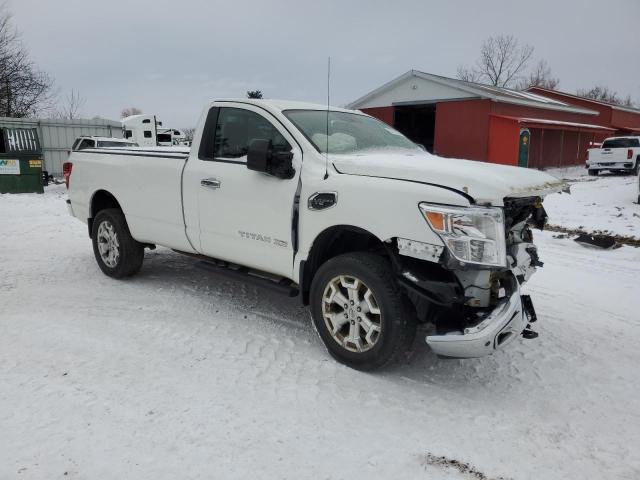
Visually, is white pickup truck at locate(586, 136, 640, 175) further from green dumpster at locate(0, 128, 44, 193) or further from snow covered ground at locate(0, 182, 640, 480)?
green dumpster at locate(0, 128, 44, 193)

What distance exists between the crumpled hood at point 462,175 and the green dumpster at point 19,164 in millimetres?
14782

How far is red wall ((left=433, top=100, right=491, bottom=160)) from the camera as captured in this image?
22.9 m

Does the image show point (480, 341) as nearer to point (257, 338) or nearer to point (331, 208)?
point (331, 208)

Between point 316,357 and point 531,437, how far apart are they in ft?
5.31

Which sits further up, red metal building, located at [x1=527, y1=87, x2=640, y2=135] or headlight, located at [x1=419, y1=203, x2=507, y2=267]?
red metal building, located at [x1=527, y1=87, x2=640, y2=135]

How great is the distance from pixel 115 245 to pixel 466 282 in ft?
13.7

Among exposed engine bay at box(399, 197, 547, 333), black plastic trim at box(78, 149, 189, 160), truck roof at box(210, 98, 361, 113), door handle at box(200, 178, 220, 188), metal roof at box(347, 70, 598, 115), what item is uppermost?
metal roof at box(347, 70, 598, 115)

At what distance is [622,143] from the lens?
23.1 m

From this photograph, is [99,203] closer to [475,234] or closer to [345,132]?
[345,132]

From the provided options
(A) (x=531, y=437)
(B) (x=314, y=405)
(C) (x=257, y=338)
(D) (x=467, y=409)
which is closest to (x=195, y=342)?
(C) (x=257, y=338)

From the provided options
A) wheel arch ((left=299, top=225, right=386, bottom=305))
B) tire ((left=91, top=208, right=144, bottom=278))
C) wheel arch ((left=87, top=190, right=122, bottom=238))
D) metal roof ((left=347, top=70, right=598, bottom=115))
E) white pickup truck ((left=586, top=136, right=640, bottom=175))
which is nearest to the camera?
wheel arch ((left=299, top=225, right=386, bottom=305))

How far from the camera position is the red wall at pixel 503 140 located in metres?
22.8

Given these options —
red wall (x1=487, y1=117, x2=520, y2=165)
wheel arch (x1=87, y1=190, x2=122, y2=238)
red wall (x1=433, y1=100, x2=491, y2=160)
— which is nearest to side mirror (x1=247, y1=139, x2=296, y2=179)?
wheel arch (x1=87, y1=190, x2=122, y2=238)

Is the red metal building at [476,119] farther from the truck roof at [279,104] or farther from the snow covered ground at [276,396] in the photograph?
the snow covered ground at [276,396]
